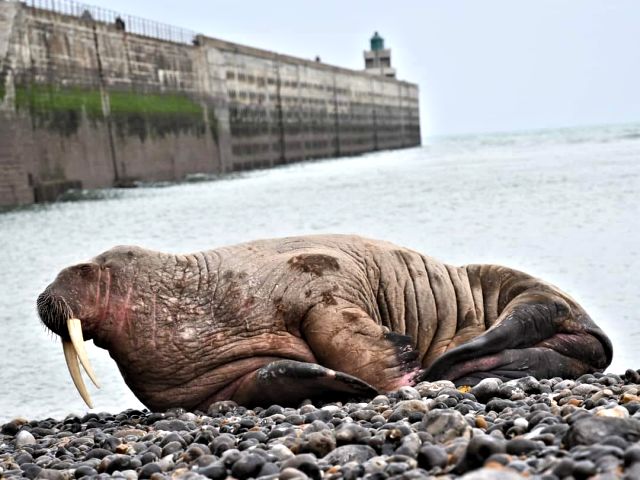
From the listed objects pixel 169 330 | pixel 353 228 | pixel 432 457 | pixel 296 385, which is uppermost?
pixel 432 457

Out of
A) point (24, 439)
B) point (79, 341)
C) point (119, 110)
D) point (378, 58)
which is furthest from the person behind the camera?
point (378, 58)

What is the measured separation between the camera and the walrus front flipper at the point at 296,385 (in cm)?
474

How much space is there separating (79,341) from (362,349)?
1385mm

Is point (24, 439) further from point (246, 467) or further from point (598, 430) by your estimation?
point (598, 430)

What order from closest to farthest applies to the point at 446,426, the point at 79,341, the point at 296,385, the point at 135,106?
the point at 446,426 → the point at 296,385 → the point at 79,341 → the point at 135,106

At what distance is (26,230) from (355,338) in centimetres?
1759

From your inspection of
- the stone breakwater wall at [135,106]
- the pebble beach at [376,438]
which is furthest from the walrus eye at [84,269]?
the stone breakwater wall at [135,106]

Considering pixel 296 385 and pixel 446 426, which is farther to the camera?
pixel 296 385

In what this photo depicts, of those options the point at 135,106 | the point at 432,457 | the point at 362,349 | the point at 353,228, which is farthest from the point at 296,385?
the point at 135,106

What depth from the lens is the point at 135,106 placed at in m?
37.9

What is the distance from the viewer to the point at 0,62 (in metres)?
29.5

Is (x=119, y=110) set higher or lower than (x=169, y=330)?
higher

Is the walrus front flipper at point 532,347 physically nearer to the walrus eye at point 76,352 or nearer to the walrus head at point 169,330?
the walrus head at point 169,330

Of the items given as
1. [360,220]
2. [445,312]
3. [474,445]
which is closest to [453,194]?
[360,220]
